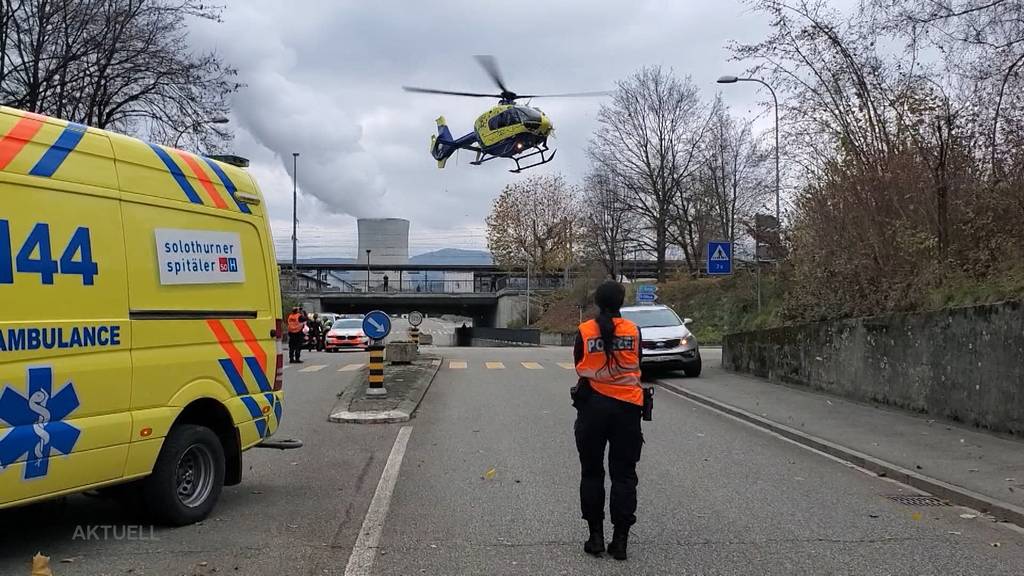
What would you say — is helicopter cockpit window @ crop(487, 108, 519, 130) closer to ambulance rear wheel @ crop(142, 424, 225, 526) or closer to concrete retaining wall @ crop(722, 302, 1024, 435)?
concrete retaining wall @ crop(722, 302, 1024, 435)

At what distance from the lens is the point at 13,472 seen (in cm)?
456

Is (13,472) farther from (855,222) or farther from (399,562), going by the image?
(855,222)

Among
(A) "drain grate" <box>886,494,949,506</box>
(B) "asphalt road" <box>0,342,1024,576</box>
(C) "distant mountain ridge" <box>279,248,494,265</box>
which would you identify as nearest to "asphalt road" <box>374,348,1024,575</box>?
(B) "asphalt road" <box>0,342,1024,576</box>

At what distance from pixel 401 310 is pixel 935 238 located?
267 ft

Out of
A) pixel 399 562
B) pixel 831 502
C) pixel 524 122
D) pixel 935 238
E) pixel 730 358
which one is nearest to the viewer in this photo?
pixel 399 562

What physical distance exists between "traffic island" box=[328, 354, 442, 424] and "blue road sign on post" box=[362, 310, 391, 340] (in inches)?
41.4

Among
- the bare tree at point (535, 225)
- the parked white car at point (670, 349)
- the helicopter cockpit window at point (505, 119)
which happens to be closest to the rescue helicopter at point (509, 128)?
the helicopter cockpit window at point (505, 119)

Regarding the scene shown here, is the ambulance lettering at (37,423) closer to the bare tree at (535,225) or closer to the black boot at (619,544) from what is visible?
the black boot at (619,544)

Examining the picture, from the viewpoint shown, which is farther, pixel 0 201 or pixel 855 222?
pixel 855 222

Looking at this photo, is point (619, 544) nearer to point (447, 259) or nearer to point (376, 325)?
point (376, 325)

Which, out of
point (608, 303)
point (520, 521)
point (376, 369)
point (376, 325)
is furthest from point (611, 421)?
point (376, 325)

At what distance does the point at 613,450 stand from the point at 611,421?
19 cm

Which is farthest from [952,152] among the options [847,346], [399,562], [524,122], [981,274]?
[524,122]

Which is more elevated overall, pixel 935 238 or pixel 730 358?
pixel 935 238
